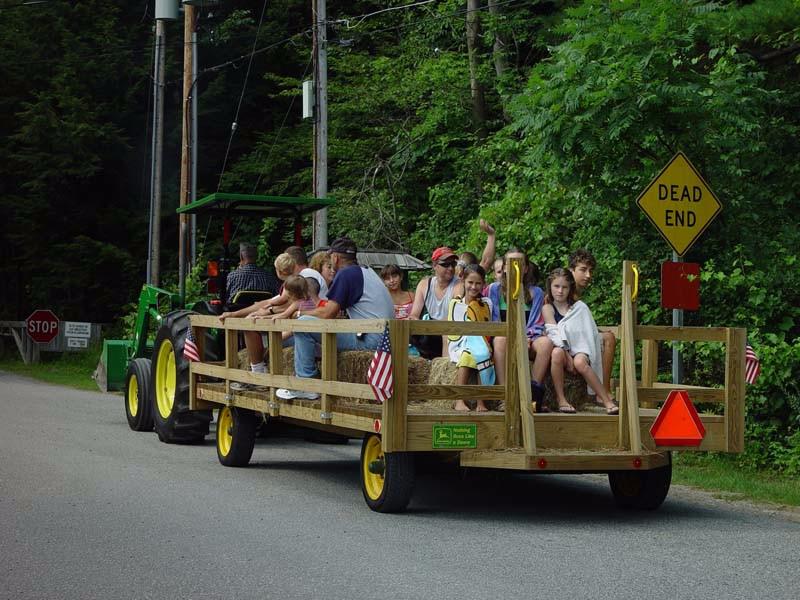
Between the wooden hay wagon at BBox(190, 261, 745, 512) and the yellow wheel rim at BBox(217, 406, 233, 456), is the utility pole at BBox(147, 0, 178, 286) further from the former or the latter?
the wooden hay wagon at BBox(190, 261, 745, 512)

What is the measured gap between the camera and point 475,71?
92.0ft

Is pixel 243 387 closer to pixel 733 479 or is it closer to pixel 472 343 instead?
pixel 472 343

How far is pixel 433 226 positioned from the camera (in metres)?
25.7

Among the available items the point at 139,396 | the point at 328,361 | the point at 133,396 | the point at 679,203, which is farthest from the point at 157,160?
the point at 328,361

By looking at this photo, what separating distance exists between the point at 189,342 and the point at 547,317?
4.74 meters

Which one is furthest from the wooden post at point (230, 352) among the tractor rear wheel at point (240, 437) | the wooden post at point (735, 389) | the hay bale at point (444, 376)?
the wooden post at point (735, 389)

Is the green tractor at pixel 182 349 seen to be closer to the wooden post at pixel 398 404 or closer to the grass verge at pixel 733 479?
the grass verge at pixel 733 479

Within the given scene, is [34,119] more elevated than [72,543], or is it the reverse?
[34,119]

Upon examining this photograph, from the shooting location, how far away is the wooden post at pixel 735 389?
32.6ft

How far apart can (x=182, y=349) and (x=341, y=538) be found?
6106mm

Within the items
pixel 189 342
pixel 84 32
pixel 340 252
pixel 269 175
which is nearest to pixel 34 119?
pixel 84 32

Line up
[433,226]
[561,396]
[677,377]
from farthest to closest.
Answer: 1. [433,226]
2. [677,377]
3. [561,396]

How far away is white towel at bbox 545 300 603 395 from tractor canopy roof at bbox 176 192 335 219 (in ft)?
15.7

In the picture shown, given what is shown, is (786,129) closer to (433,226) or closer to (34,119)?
(433,226)
